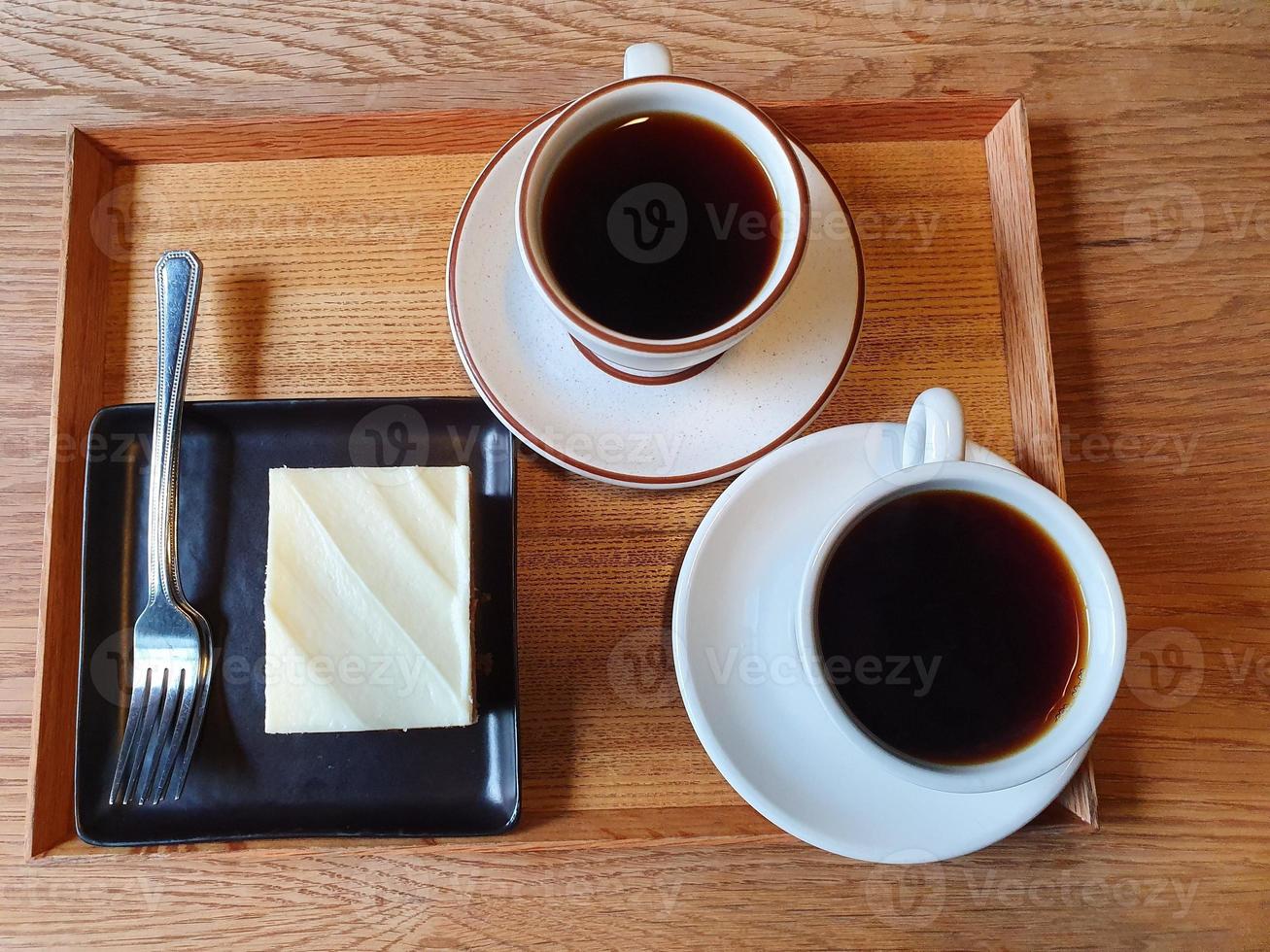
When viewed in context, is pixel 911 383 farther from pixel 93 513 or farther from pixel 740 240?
pixel 93 513

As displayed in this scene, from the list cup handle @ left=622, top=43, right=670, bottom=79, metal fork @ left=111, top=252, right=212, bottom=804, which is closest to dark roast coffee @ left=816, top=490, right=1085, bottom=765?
cup handle @ left=622, top=43, right=670, bottom=79

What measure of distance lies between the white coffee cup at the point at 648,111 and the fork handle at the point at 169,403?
0.37 metres

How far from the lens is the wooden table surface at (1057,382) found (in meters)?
0.85

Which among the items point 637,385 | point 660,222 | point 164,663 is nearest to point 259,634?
point 164,663

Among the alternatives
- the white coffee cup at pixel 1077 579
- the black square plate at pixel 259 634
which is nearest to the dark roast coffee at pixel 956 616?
the white coffee cup at pixel 1077 579

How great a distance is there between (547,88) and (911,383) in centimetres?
50

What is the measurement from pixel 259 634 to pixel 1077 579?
2.38 ft

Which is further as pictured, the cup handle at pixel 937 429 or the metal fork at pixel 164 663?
the metal fork at pixel 164 663

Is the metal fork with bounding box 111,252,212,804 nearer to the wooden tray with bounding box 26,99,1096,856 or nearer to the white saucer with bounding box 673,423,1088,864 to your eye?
the wooden tray with bounding box 26,99,1096,856

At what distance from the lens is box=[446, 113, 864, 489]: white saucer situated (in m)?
0.81

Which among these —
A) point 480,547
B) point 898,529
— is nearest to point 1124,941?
point 898,529

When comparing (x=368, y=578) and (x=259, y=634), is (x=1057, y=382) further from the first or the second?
(x=259, y=634)

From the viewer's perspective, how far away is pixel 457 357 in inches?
35.8

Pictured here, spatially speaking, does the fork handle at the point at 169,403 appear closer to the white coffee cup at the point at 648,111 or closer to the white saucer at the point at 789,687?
the white coffee cup at the point at 648,111
